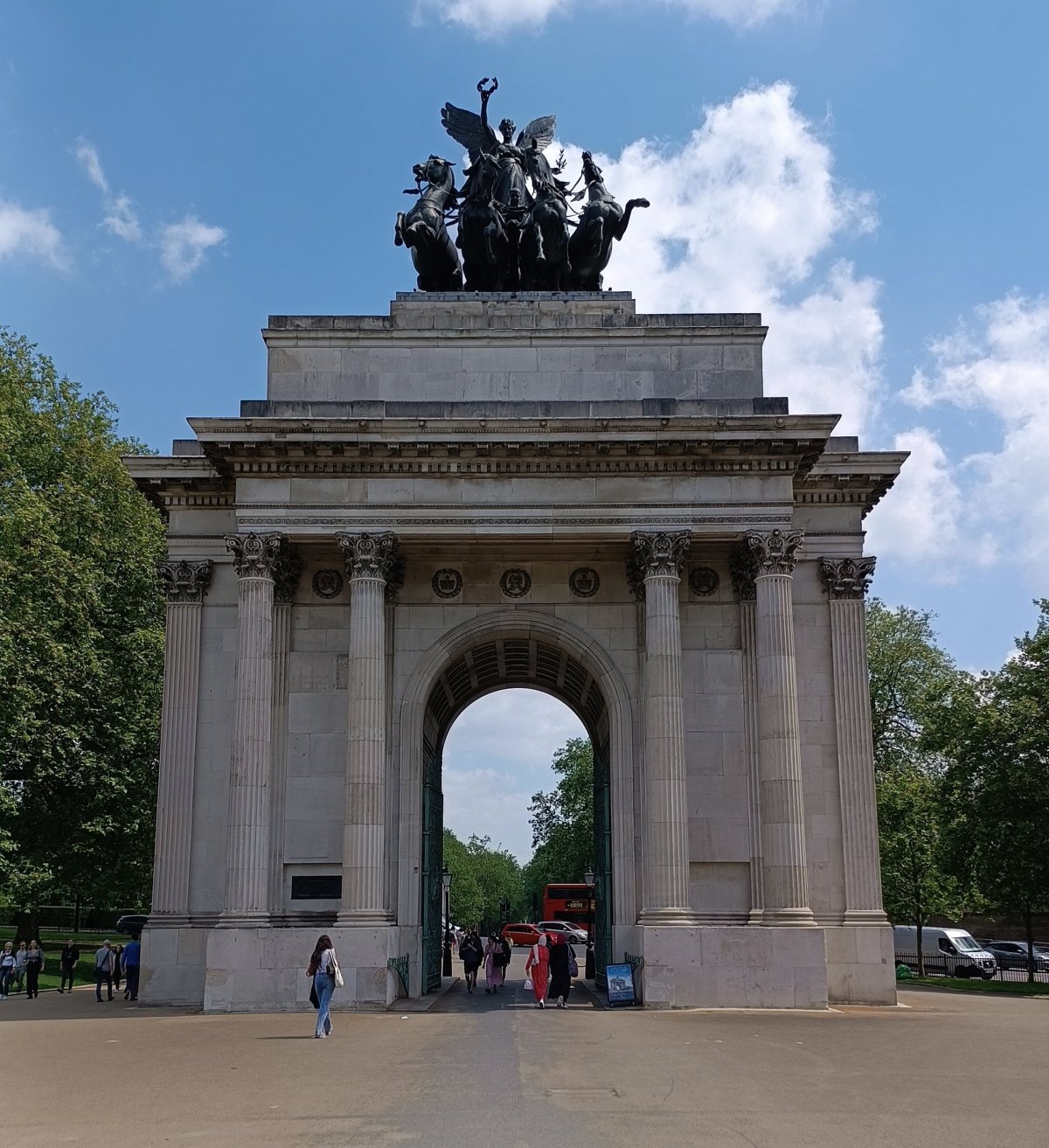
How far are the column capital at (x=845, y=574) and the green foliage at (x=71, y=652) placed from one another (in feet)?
75.5

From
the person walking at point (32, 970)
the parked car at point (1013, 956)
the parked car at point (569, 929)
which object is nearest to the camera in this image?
A: the person walking at point (32, 970)

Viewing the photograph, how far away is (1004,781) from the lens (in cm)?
4431

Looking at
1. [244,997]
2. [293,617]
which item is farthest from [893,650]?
[244,997]

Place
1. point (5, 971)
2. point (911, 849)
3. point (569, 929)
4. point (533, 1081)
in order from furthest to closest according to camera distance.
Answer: point (569, 929)
point (911, 849)
point (5, 971)
point (533, 1081)

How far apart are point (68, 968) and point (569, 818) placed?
6728 centimetres

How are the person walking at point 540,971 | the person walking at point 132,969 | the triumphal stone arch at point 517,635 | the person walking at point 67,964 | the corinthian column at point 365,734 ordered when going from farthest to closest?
the person walking at point 67,964
the person walking at point 132,969
the triumphal stone arch at point 517,635
the corinthian column at point 365,734
the person walking at point 540,971

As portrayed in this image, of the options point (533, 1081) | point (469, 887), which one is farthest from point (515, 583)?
point (469, 887)

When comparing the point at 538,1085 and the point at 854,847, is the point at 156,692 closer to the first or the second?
the point at 854,847

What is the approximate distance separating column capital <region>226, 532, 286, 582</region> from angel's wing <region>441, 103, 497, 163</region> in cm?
1449

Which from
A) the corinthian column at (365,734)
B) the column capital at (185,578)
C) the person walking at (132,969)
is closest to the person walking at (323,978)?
the corinthian column at (365,734)

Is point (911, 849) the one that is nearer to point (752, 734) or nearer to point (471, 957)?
point (471, 957)

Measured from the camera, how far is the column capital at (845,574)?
116 ft

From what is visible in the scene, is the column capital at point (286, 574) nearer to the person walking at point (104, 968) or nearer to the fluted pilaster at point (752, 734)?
the person walking at point (104, 968)

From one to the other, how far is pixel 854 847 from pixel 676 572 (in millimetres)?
8576
